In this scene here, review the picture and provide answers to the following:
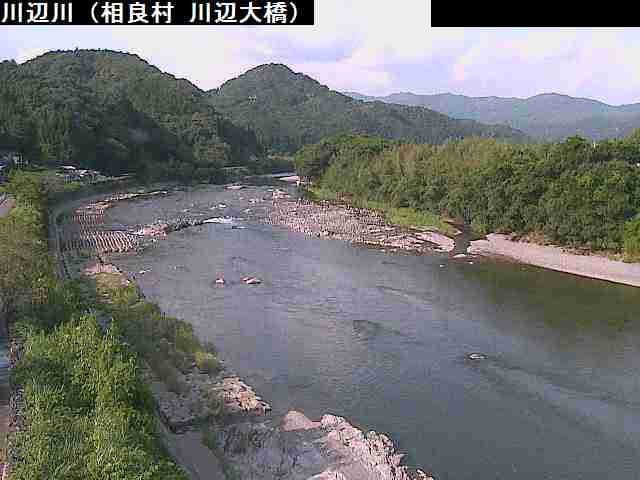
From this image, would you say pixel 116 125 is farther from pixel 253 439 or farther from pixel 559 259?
pixel 253 439

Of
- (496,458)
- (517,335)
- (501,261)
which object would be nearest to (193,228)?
(501,261)

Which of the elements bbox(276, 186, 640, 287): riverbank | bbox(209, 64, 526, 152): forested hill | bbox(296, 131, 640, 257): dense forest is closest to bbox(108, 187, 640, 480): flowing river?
bbox(276, 186, 640, 287): riverbank

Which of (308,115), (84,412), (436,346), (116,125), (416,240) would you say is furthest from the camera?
(308,115)

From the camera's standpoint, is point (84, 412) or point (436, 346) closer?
point (84, 412)

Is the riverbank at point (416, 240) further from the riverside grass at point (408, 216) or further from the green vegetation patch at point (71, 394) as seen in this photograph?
the green vegetation patch at point (71, 394)

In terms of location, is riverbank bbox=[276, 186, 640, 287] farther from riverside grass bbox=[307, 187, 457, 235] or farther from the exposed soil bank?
riverside grass bbox=[307, 187, 457, 235]

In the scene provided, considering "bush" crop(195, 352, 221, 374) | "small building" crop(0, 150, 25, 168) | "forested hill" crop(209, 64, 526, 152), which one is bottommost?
"bush" crop(195, 352, 221, 374)

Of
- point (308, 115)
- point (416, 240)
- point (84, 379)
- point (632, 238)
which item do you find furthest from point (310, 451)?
point (308, 115)
